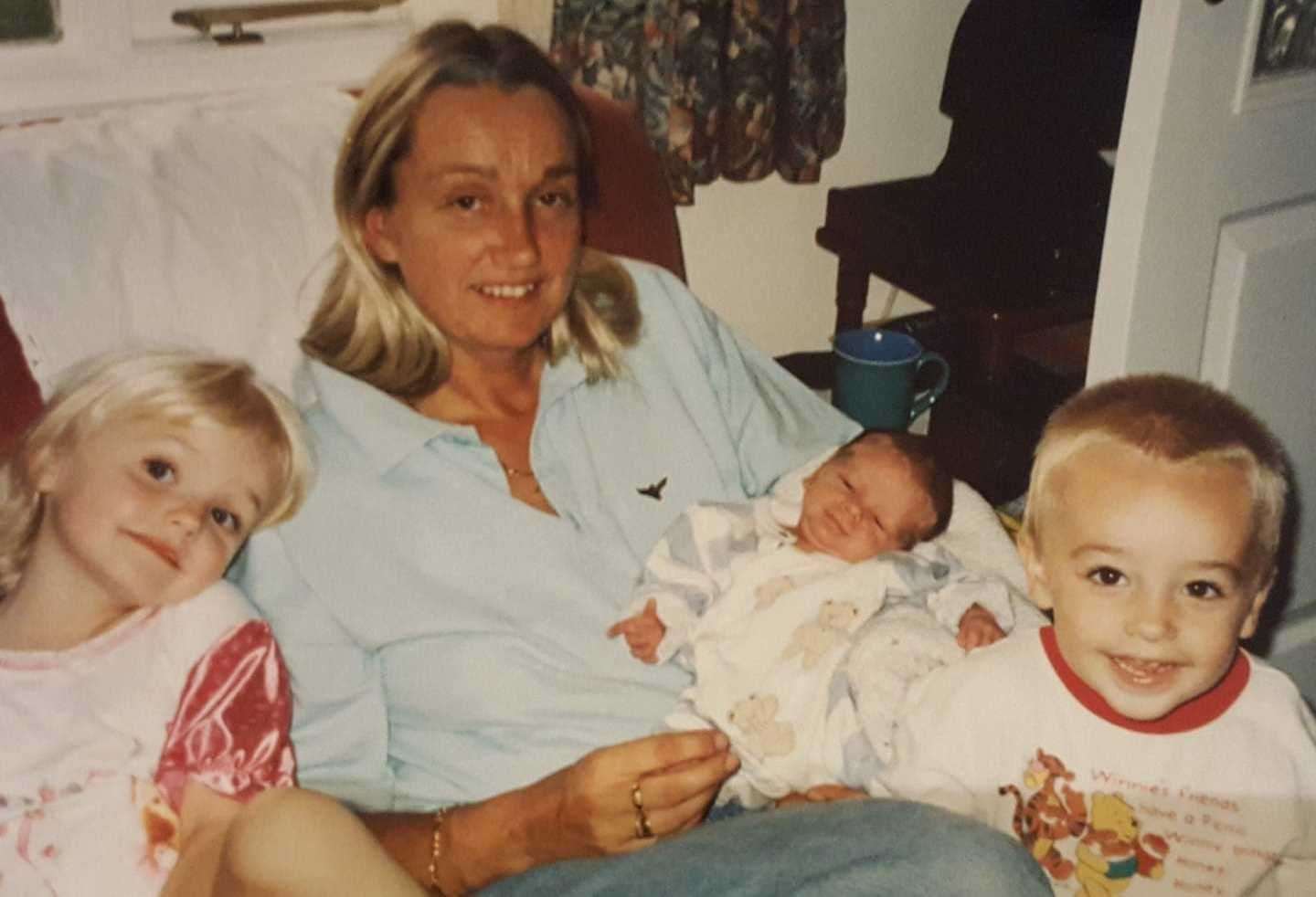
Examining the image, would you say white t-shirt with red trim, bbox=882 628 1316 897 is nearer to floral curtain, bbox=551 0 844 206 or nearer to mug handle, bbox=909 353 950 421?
mug handle, bbox=909 353 950 421

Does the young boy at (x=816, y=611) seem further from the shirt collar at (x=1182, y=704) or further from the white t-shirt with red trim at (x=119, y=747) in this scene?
the white t-shirt with red trim at (x=119, y=747)

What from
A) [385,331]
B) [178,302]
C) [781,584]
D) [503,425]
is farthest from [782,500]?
[178,302]

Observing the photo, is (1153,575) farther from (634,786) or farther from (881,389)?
(881,389)

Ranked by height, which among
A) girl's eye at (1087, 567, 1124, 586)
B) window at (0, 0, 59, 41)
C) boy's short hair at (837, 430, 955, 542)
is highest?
window at (0, 0, 59, 41)

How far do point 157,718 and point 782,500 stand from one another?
27.9 inches

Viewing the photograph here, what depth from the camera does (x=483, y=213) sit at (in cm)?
117

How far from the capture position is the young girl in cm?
82

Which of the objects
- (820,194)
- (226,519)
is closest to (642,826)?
(226,519)

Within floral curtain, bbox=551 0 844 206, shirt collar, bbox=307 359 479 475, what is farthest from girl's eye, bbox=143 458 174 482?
floral curtain, bbox=551 0 844 206

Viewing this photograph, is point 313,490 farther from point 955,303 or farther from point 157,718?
point 955,303

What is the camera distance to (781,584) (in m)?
1.30

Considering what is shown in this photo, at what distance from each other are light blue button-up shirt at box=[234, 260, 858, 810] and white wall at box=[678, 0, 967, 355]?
1.35 m

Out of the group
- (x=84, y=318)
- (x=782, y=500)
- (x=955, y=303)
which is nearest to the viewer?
(x=84, y=318)

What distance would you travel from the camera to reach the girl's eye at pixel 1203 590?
105 cm
